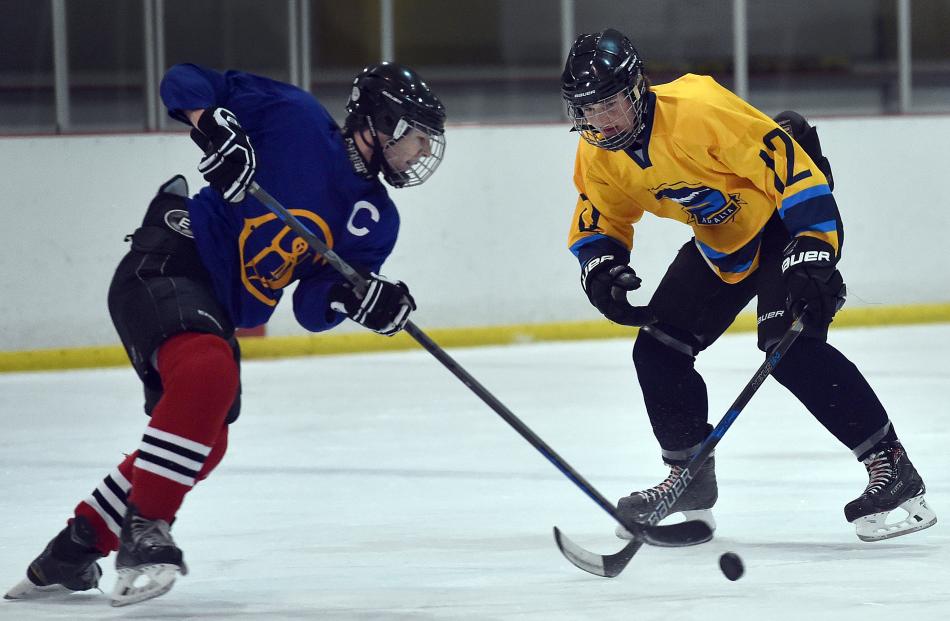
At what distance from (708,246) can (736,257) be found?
5cm

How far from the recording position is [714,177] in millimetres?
2494

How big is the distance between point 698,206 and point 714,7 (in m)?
4.06

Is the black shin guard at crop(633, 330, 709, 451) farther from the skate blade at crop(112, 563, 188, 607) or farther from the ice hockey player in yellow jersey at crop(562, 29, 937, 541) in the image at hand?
the skate blade at crop(112, 563, 188, 607)

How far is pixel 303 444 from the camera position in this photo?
365 cm

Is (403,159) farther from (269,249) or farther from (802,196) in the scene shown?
(802,196)

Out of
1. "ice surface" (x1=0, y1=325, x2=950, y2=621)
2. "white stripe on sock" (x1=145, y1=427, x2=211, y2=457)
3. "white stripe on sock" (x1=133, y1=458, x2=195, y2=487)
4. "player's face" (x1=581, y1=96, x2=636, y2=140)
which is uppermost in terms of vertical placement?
"player's face" (x1=581, y1=96, x2=636, y2=140)

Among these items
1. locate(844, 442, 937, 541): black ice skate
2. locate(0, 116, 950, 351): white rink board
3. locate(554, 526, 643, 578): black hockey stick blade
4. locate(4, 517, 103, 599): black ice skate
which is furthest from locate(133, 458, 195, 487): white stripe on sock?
locate(0, 116, 950, 351): white rink board

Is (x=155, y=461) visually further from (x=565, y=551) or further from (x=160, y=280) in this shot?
(x=565, y=551)

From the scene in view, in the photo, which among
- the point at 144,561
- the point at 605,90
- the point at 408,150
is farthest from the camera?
the point at 605,90

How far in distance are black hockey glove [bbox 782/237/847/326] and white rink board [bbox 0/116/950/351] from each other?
3112 mm

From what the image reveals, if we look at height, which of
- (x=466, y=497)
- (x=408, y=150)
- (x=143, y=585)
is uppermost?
(x=408, y=150)

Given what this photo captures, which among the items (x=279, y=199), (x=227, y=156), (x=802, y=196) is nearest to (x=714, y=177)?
(x=802, y=196)

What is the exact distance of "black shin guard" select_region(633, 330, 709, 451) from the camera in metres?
2.64

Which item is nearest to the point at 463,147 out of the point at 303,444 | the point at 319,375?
the point at 319,375
